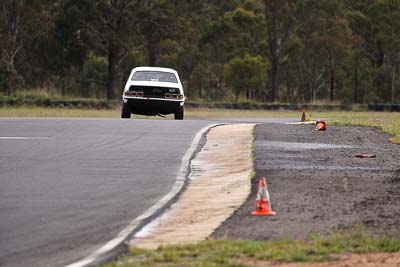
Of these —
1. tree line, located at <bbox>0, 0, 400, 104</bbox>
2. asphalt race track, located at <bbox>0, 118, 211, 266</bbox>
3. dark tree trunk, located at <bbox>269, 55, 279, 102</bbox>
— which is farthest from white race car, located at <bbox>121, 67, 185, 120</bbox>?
Answer: dark tree trunk, located at <bbox>269, 55, 279, 102</bbox>

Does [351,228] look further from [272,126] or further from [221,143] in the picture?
[272,126]

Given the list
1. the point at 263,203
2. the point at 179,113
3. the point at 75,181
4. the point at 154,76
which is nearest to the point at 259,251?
the point at 263,203

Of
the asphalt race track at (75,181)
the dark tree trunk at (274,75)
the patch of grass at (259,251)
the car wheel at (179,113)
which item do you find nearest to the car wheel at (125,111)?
the car wheel at (179,113)

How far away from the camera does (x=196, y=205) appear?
10633 millimetres

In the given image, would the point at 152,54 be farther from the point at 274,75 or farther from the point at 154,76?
the point at 154,76

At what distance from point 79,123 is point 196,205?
11.5 metres

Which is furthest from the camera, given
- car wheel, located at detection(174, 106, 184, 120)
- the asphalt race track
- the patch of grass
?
car wheel, located at detection(174, 106, 184, 120)

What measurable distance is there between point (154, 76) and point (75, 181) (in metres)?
16.6

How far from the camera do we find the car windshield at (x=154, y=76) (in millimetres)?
28922

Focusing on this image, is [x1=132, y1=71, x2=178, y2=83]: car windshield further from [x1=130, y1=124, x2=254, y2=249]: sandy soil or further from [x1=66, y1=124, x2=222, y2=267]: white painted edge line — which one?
[x1=66, y1=124, x2=222, y2=267]: white painted edge line

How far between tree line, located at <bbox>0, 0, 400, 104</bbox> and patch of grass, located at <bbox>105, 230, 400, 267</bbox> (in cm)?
4371

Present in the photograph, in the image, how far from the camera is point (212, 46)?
221ft

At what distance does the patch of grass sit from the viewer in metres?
7.66

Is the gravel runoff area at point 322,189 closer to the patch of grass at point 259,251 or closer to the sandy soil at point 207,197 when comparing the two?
the sandy soil at point 207,197
